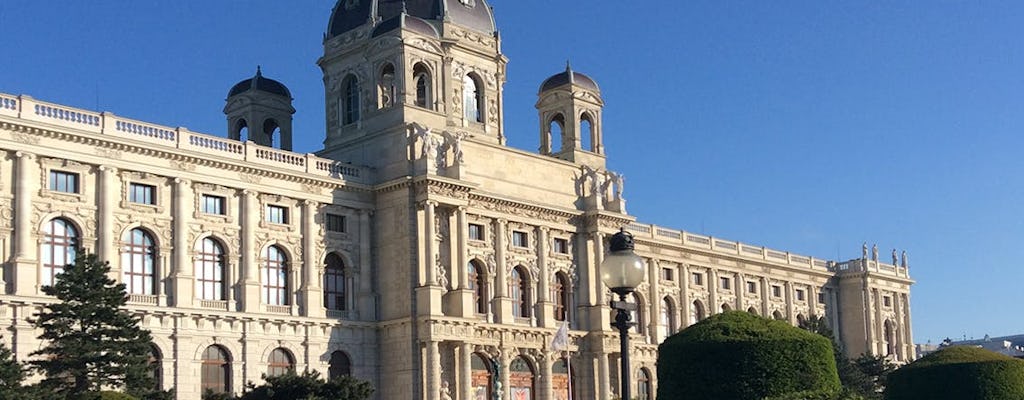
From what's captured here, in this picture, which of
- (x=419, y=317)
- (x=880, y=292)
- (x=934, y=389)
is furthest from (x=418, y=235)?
(x=880, y=292)

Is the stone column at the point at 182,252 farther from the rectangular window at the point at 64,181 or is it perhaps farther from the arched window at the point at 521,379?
the arched window at the point at 521,379

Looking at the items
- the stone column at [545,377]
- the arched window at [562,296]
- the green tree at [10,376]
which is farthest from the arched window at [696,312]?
the green tree at [10,376]

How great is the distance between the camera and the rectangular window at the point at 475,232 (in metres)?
63.2

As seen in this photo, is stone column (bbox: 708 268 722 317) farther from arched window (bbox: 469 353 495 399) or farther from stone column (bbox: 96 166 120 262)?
stone column (bbox: 96 166 120 262)

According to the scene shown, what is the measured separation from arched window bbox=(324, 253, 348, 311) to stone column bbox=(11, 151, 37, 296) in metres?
14.0

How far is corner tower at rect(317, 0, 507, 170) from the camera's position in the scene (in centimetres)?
6162

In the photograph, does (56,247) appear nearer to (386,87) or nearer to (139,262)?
(139,262)

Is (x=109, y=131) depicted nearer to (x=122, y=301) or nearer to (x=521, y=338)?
Answer: (x=122, y=301)

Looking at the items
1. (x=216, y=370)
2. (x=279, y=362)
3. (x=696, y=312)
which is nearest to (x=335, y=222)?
(x=279, y=362)

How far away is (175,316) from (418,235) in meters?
11.8

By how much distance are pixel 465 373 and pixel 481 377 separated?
8.53ft

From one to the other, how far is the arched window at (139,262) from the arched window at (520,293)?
758 inches

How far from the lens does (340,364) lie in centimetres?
5850

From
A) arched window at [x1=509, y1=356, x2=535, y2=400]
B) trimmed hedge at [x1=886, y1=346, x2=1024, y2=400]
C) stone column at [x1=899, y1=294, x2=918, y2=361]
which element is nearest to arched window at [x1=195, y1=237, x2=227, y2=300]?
arched window at [x1=509, y1=356, x2=535, y2=400]
